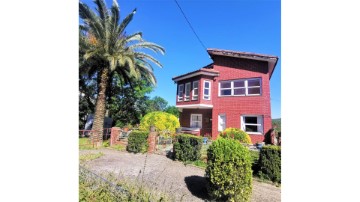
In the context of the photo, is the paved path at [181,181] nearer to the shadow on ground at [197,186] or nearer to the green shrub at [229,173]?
the shadow on ground at [197,186]

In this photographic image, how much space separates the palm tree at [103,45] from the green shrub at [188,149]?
161 inches

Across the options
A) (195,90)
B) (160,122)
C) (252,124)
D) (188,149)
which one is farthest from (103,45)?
(252,124)

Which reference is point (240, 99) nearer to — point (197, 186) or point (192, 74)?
point (192, 74)

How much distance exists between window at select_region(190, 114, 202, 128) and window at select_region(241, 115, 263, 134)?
9.69ft

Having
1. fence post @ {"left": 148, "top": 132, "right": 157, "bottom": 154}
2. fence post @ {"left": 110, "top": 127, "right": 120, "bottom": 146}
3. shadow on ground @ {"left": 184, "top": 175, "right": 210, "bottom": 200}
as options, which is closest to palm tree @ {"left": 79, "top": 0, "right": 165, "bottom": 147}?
fence post @ {"left": 110, "top": 127, "right": 120, "bottom": 146}

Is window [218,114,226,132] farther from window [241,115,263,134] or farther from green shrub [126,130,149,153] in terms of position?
green shrub [126,130,149,153]

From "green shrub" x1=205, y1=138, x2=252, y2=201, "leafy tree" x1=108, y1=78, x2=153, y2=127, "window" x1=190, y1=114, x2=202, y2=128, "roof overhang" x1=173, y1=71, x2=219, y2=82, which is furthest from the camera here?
"leafy tree" x1=108, y1=78, x2=153, y2=127

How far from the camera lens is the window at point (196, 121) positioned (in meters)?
11.6

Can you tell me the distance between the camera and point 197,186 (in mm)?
3629

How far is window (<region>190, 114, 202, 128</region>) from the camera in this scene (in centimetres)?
1156

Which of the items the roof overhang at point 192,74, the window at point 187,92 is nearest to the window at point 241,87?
the roof overhang at point 192,74

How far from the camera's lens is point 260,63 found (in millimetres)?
9273
